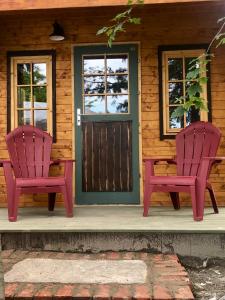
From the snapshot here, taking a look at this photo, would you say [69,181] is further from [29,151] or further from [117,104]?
[117,104]

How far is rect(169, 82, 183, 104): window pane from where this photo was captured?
4.90 m

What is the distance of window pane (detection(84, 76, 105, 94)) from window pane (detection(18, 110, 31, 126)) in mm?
735

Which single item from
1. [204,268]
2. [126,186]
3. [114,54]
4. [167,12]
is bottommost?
[204,268]

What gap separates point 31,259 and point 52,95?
93.6 inches

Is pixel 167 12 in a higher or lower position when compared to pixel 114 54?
higher

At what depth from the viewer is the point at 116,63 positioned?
4980 mm

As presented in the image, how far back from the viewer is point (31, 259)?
10.2 ft

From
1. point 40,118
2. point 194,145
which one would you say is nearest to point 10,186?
point 40,118

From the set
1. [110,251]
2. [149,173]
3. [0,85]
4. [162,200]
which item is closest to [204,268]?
[110,251]

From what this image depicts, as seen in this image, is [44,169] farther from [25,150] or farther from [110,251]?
[110,251]

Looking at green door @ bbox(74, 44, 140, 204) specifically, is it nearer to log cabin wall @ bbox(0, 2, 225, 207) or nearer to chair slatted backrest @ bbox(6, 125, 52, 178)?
log cabin wall @ bbox(0, 2, 225, 207)

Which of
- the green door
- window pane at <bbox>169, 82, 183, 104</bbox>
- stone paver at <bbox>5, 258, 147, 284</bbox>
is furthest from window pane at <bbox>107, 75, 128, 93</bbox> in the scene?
stone paver at <bbox>5, 258, 147, 284</bbox>

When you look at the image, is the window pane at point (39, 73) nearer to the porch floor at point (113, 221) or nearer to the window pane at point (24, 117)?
the window pane at point (24, 117)

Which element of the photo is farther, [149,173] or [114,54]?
[114,54]
